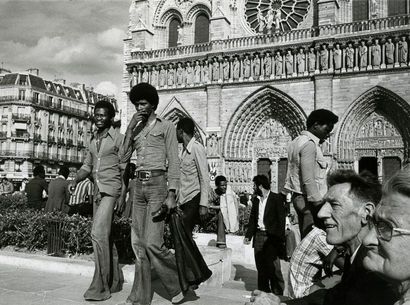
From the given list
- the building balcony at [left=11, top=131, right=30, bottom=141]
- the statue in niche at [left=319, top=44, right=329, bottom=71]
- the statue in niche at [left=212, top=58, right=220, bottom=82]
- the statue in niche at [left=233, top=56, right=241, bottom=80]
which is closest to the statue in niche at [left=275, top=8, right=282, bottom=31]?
the statue in niche at [left=233, top=56, right=241, bottom=80]

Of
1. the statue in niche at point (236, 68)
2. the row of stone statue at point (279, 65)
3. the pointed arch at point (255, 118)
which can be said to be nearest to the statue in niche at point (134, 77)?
the row of stone statue at point (279, 65)

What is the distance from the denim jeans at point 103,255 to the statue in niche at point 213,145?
17.6m

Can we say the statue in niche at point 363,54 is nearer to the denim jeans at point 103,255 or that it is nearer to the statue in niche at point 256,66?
the statue in niche at point 256,66

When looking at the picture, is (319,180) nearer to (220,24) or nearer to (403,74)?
(403,74)

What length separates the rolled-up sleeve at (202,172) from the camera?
196 inches

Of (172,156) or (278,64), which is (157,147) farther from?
(278,64)

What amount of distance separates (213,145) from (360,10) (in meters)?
9.53

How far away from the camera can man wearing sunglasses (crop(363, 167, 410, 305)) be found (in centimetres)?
151

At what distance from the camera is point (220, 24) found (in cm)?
2306

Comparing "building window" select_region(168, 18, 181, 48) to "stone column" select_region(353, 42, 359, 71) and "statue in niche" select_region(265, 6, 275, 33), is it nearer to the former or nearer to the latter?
"statue in niche" select_region(265, 6, 275, 33)

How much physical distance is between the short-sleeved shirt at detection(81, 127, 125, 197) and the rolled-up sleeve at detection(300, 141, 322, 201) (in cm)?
183

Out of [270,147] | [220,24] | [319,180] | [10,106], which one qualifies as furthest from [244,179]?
[10,106]

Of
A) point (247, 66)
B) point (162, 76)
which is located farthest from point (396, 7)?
point (162, 76)

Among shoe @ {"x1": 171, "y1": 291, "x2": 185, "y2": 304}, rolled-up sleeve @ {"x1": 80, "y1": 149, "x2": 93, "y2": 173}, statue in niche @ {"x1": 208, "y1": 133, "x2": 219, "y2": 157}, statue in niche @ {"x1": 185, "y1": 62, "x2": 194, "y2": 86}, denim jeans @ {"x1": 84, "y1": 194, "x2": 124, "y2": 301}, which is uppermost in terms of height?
statue in niche @ {"x1": 185, "y1": 62, "x2": 194, "y2": 86}
